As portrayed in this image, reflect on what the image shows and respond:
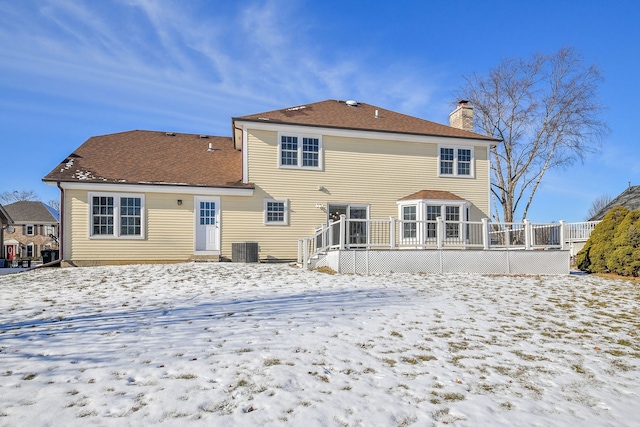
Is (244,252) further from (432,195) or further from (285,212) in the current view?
(432,195)

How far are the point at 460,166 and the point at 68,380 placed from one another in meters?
17.4

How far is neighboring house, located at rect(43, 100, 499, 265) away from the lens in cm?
1545

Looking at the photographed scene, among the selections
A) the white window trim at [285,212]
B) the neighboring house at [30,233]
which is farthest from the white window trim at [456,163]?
the neighboring house at [30,233]

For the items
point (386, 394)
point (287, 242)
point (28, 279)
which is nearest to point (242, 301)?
point (386, 394)

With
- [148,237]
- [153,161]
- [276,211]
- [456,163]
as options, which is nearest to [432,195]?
[456,163]

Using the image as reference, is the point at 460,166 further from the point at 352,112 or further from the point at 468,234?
the point at 352,112

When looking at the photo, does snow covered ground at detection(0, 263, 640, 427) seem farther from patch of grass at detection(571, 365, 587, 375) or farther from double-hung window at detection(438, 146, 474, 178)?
double-hung window at detection(438, 146, 474, 178)

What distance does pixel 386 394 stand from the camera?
3.77 m

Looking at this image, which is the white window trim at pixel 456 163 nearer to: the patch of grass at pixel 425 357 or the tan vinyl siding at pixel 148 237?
the tan vinyl siding at pixel 148 237

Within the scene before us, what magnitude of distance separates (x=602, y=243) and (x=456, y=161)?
672cm

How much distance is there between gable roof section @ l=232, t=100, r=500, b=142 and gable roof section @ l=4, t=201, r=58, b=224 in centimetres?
4161

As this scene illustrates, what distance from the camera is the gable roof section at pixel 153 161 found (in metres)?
15.6

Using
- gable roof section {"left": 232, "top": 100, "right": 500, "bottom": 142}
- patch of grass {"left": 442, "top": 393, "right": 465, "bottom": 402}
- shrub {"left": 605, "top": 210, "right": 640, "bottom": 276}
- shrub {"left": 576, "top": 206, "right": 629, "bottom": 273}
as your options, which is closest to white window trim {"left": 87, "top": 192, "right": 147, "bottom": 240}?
gable roof section {"left": 232, "top": 100, "right": 500, "bottom": 142}

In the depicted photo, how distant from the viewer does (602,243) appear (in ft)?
44.8
